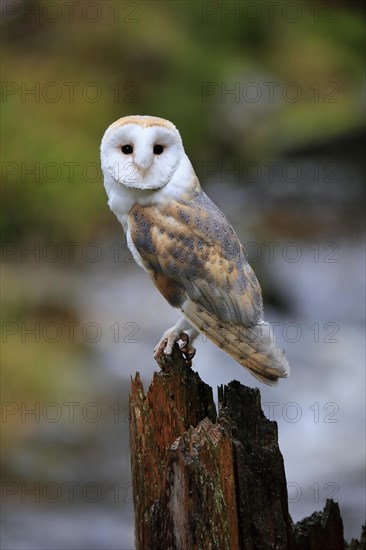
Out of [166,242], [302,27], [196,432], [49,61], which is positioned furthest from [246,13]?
[196,432]

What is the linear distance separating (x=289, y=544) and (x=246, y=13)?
2.40 metres

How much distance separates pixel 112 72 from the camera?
3764mm

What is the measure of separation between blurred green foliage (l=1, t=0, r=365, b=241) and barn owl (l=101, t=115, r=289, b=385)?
3.67 ft

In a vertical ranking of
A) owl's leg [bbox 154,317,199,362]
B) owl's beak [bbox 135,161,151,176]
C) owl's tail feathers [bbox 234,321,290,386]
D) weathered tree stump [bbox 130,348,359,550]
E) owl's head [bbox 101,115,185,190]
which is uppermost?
owl's head [bbox 101,115,185,190]

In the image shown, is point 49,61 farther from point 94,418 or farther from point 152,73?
point 94,418

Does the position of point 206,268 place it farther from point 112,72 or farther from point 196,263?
point 112,72

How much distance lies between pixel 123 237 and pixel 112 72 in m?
0.96

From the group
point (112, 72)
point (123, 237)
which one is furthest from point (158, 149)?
point (123, 237)

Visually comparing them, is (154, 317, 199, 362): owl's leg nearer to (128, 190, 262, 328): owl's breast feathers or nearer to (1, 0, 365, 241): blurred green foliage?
(128, 190, 262, 328): owl's breast feathers

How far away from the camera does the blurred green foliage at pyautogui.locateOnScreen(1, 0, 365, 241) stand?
358 centimetres

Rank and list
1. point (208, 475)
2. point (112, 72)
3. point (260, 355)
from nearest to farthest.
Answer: point (208, 475)
point (260, 355)
point (112, 72)

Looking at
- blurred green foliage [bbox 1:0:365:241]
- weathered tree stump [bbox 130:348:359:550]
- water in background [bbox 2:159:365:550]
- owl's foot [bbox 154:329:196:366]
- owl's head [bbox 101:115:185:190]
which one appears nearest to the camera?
weathered tree stump [bbox 130:348:359:550]

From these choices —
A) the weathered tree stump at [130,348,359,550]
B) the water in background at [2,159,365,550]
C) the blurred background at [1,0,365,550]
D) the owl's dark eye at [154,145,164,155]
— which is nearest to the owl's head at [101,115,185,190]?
the owl's dark eye at [154,145,164,155]

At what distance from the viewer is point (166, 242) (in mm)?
2414
